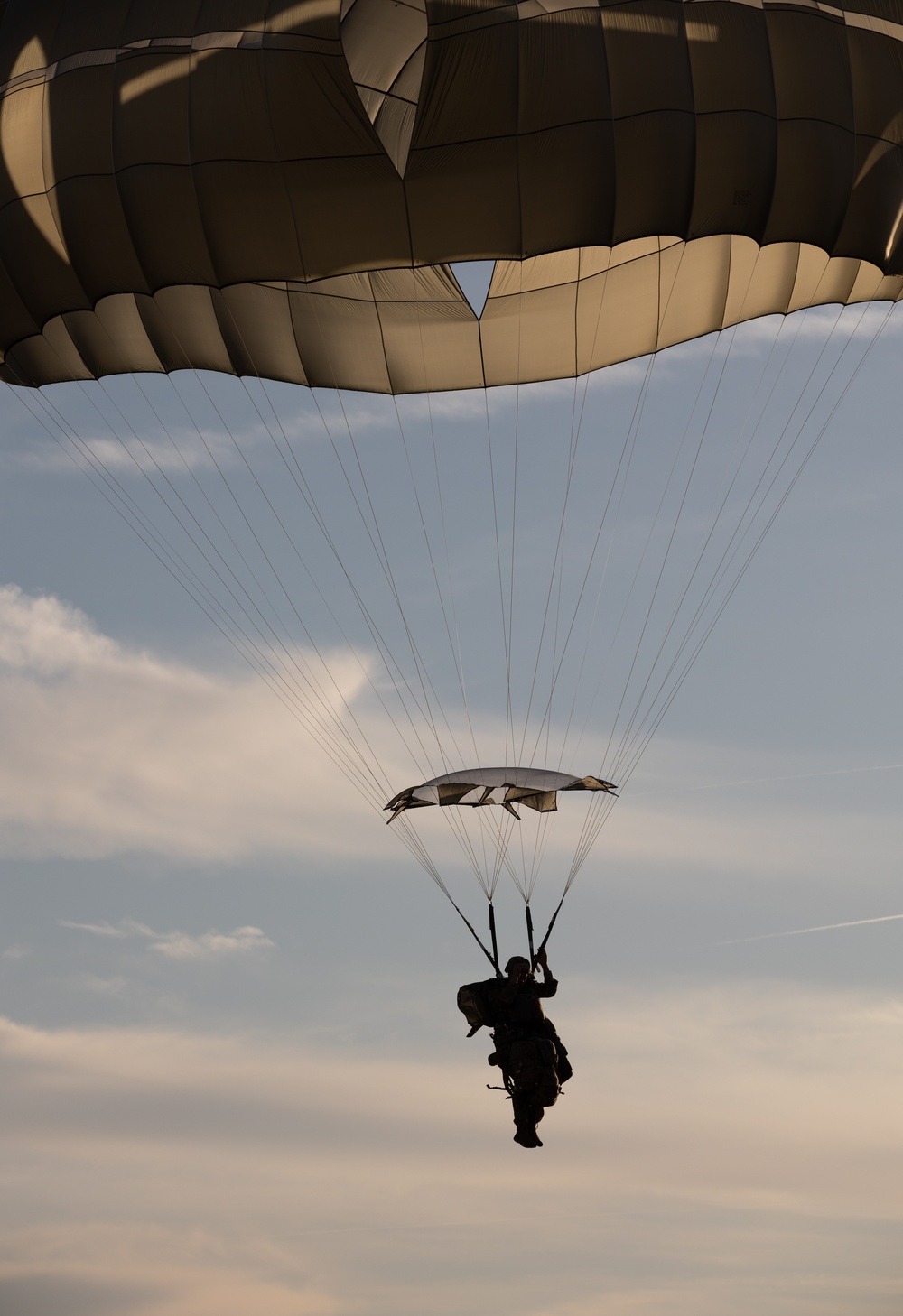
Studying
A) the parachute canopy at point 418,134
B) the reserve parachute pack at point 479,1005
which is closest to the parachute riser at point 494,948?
the reserve parachute pack at point 479,1005

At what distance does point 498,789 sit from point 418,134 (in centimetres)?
658

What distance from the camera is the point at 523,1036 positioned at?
17.0 metres

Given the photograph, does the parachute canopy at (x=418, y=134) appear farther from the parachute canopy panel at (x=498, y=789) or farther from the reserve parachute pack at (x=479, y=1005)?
the reserve parachute pack at (x=479, y=1005)

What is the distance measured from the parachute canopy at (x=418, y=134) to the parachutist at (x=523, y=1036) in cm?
717

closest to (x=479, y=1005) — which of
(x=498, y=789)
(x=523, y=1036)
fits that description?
(x=523, y=1036)

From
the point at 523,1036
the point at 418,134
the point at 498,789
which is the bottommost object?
the point at 523,1036

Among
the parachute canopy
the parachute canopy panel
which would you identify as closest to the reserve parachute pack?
the parachute canopy panel

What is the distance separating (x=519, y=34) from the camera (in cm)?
1569

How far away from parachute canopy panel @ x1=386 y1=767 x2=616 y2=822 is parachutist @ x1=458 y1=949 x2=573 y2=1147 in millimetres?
1611

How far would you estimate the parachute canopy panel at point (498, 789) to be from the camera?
58.1 ft

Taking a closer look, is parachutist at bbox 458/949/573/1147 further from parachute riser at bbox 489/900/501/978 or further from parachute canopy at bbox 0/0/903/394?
parachute canopy at bbox 0/0/903/394

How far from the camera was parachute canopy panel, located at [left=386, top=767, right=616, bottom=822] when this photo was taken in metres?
17.7

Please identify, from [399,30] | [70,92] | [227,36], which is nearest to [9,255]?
[70,92]

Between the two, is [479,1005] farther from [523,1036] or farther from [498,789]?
[498,789]
